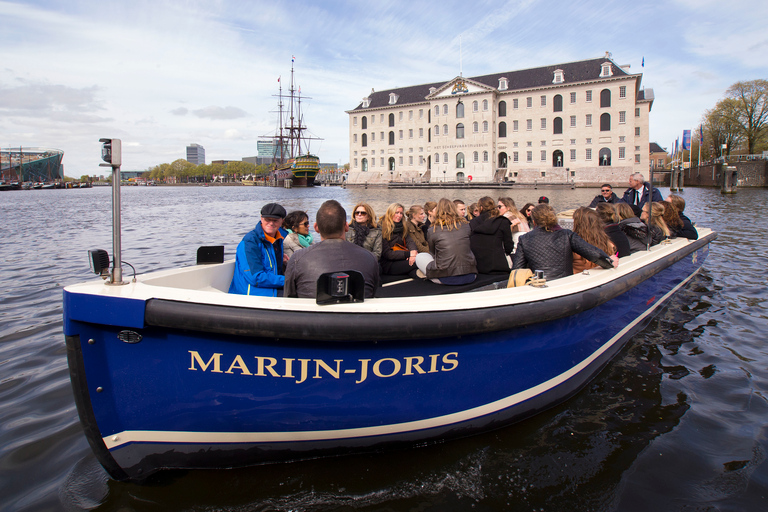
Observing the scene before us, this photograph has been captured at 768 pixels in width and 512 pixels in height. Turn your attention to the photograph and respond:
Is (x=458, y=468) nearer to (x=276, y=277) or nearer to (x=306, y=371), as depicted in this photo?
(x=306, y=371)

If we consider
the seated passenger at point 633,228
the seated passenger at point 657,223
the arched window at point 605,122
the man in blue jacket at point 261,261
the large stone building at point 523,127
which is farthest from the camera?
the arched window at point 605,122

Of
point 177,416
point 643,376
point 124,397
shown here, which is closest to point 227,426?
point 177,416

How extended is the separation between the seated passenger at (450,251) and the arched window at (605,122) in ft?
213

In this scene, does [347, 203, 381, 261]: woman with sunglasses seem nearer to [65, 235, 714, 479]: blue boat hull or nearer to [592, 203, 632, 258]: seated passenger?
[65, 235, 714, 479]: blue boat hull

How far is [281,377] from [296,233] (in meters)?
2.74

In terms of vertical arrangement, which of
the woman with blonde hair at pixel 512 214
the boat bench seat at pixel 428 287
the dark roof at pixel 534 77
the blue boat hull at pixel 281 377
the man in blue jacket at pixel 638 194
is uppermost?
the dark roof at pixel 534 77

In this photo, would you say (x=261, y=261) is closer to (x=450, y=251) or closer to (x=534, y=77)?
(x=450, y=251)

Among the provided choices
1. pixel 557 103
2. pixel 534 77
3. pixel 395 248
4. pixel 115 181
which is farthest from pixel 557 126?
pixel 115 181

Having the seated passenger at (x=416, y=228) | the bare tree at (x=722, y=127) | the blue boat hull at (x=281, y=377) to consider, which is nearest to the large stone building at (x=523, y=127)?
the bare tree at (x=722, y=127)

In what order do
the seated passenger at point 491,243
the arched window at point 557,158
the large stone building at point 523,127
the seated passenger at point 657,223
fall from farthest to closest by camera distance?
the arched window at point 557,158
the large stone building at point 523,127
the seated passenger at point 657,223
the seated passenger at point 491,243

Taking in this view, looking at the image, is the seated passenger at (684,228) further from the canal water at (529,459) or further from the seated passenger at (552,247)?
the seated passenger at (552,247)

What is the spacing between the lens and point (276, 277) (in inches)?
142

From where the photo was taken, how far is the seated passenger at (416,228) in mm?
5320

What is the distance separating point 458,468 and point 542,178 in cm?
6479
